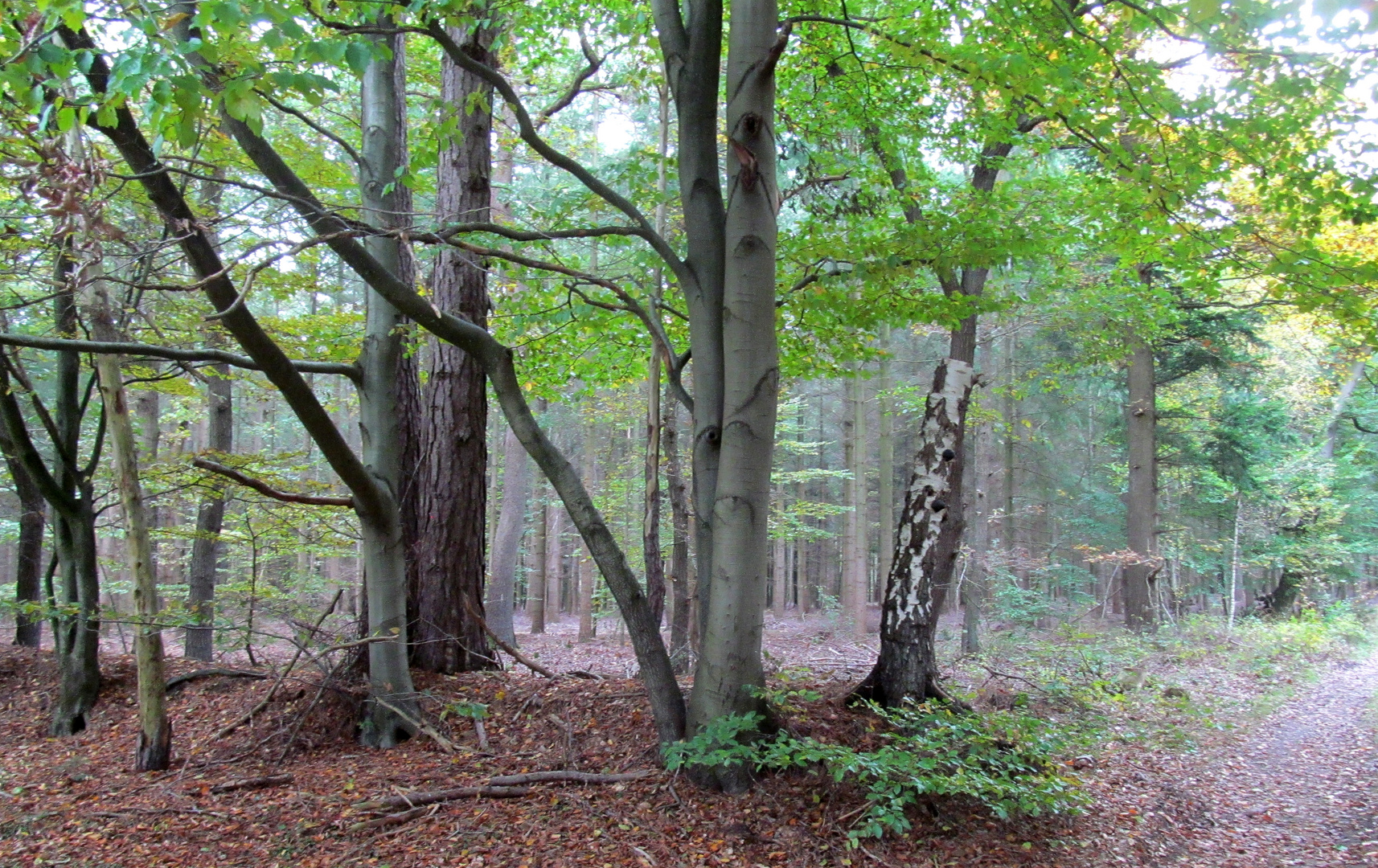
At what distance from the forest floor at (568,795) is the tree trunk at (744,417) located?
55 centimetres

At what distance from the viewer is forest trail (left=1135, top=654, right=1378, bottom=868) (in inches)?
213

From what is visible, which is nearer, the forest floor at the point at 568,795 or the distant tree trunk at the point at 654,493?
the forest floor at the point at 568,795

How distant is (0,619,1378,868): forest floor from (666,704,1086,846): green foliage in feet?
0.54

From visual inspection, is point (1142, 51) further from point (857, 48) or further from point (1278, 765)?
point (1278, 765)

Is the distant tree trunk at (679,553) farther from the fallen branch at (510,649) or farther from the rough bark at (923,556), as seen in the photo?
the rough bark at (923,556)

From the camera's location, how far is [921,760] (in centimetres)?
439

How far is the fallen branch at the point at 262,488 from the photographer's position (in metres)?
4.73

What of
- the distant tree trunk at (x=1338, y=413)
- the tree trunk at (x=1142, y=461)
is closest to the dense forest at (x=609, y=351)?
the tree trunk at (x=1142, y=461)

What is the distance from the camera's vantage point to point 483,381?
7359 millimetres

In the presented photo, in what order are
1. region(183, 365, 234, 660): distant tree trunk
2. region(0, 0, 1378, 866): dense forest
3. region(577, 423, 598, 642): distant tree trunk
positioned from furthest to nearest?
region(577, 423, 598, 642): distant tree trunk
region(183, 365, 234, 660): distant tree trunk
region(0, 0, 1378, 866): dense forest

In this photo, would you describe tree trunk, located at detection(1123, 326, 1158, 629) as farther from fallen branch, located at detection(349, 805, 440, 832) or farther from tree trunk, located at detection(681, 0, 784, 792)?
fallen branch, located at detection(349, 805, 440, 832)

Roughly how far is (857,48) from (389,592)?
226 inches

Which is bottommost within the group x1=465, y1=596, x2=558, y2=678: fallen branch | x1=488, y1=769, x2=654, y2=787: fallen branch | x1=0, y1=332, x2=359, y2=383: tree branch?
x1=488, y1=769, x2=654, y2=787: fallen branch

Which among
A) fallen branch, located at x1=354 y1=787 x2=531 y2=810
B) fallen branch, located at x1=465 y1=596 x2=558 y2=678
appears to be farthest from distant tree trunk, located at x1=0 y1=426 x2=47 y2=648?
fallen branch, located at x1=354 y1=787 x2=531 y2=810
